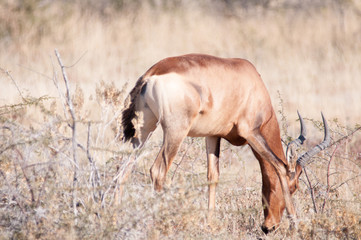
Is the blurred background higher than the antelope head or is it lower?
higher

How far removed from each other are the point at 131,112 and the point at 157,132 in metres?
2.98

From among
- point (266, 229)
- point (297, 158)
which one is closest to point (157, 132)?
point (297, 158)

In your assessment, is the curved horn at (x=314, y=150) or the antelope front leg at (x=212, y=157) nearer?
the curved horn at (x=314, y=150)

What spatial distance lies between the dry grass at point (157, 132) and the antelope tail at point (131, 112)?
0.25 m

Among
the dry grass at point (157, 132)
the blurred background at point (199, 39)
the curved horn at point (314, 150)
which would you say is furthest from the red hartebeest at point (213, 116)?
the blurred background at point (199, 39)

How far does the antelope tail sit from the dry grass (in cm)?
25

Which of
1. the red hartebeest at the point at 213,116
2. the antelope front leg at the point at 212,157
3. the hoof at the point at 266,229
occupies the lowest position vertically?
the hoof at the point at 266,229

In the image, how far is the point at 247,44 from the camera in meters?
16.3

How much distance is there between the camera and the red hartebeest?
5559 mm

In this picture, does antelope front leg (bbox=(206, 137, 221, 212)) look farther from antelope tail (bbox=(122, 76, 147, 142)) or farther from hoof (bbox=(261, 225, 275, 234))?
antelope tail (bbox=(122, 76, 147, 142))

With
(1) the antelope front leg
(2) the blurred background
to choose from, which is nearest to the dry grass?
(2) the blurred background

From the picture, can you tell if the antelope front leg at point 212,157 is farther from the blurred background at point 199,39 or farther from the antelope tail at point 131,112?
the blurred background at point 199,39

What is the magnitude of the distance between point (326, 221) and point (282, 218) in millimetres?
1134

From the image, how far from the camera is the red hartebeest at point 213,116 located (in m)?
5.56
